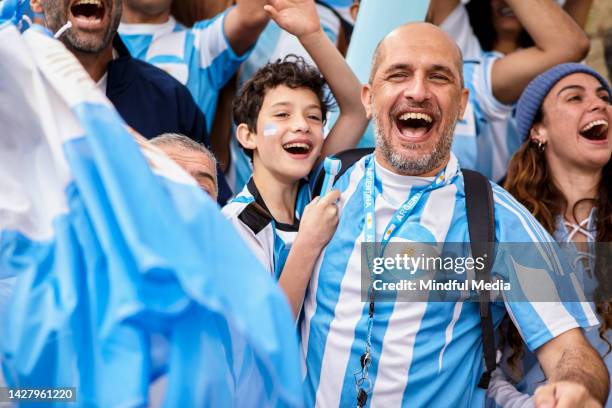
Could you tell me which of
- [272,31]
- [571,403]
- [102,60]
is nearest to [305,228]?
[571,403]

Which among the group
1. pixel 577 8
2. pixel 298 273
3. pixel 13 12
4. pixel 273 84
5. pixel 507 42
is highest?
pixel 577 8

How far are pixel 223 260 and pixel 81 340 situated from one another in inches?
13.3

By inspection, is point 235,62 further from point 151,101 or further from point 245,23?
point 151,101

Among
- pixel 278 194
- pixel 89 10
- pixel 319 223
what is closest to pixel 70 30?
pixel 89 10

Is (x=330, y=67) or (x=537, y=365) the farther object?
(x=330, y=67)

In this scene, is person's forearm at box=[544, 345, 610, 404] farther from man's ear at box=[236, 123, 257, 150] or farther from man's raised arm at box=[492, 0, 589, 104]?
man's raised arm at box=[492, 0, 589, 104]

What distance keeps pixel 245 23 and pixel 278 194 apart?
1.03 m

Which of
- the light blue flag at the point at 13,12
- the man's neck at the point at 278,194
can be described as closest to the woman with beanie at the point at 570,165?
the man's neck at the point at 278,194

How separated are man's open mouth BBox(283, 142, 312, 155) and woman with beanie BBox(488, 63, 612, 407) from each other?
36.5 inches

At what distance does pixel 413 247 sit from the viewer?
2539 mm

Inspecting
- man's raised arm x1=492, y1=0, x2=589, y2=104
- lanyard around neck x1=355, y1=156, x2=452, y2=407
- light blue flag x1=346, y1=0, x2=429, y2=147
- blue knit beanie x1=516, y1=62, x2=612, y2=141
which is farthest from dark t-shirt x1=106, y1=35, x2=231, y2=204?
Result: man's raised arm x1=492, y1=0, x2=589, y2=104

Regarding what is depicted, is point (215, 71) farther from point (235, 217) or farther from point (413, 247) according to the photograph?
point (413, 247)

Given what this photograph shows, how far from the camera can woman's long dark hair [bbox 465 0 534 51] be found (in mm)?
4379

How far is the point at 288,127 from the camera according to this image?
3027mm
